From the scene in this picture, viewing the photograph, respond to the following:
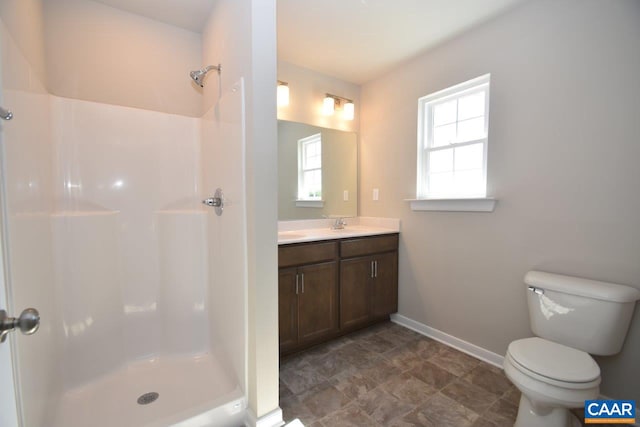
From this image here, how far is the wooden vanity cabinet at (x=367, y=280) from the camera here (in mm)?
2271

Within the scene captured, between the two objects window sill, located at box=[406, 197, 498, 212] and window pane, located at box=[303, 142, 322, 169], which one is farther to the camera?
window pane, located at box=[303, 142, 322, 169]

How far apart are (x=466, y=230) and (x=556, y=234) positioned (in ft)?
1.75

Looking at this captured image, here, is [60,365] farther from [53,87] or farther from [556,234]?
[556,234]

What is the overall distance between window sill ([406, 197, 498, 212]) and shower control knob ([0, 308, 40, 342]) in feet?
7.34

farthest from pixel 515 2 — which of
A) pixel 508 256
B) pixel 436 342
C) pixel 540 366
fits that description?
pixel 436 342

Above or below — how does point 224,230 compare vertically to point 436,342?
above

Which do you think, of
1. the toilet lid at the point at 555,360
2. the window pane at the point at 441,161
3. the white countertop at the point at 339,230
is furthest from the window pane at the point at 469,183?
the toilet lid at the point at 555,360

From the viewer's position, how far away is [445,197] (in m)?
2.23

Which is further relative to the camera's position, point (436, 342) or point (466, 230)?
point (436, 342)

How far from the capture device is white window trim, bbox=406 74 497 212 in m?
1.96

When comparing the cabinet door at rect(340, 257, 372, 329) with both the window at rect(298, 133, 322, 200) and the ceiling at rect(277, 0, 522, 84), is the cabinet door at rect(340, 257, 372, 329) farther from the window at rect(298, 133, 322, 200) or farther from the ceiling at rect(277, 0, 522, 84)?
the ceiling at rect(277, 0, 522, 84)

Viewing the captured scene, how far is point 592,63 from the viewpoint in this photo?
1.49 meters

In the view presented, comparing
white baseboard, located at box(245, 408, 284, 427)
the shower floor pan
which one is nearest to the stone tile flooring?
white baseboard, located at box(245, 408, 284, 427)

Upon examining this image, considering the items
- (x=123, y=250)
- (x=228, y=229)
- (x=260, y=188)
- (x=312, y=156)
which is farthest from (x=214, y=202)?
(x=312, y=156)
